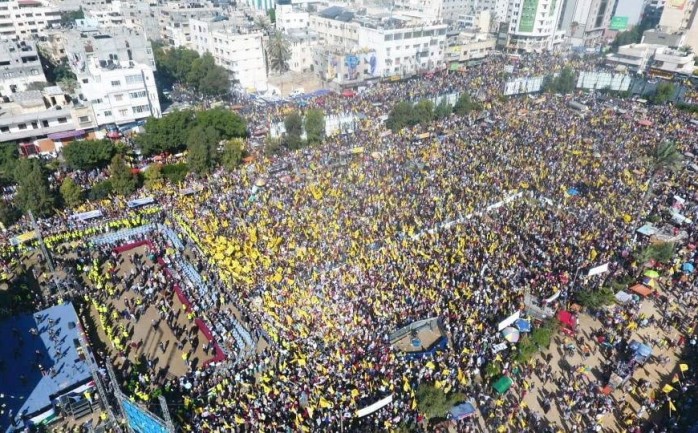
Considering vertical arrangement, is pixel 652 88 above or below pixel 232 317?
above

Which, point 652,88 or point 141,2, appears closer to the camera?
point 652,88

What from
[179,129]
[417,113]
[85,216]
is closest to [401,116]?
[417,113]

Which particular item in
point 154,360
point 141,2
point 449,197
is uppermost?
point 141,2

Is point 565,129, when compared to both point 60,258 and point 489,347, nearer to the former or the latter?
point 489,347

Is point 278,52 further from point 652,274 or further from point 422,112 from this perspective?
point 652,274

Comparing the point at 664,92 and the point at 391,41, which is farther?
the point at 391,41

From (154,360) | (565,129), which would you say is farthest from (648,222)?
(154,360)
